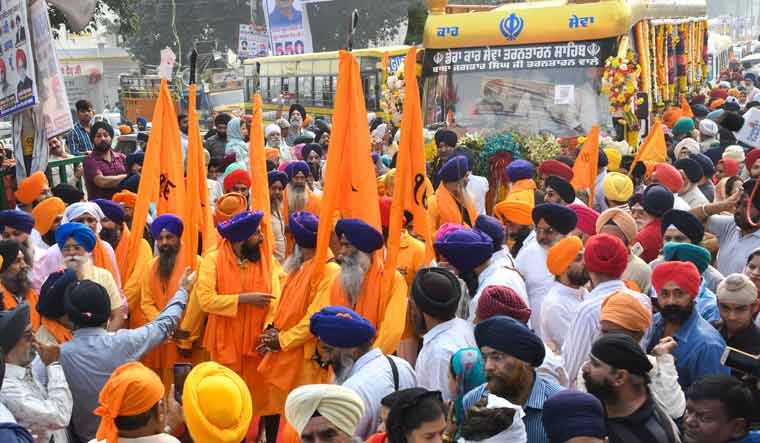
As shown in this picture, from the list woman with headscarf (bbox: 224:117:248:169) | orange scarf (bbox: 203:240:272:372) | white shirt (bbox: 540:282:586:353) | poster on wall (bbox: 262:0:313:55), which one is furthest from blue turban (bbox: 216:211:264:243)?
poster on wall (bbox: 262:0:313:55)

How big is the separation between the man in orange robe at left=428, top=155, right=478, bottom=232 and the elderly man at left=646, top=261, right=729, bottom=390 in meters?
3.09

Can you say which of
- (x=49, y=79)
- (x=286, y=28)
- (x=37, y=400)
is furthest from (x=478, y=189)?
(x=286, y=28)

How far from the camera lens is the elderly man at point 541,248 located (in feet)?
20.6

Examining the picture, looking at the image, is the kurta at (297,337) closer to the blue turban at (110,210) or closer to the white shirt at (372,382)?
the white shirt at (372,382)

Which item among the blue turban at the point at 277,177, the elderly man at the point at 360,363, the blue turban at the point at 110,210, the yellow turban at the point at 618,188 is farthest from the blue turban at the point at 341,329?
the yellow turban at the point at 618,188

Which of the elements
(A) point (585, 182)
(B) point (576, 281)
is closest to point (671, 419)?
(B) point (576, 281)

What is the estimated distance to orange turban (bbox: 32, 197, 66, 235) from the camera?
7453mm

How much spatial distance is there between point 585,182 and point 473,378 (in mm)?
5934

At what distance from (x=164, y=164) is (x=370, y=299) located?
255cm

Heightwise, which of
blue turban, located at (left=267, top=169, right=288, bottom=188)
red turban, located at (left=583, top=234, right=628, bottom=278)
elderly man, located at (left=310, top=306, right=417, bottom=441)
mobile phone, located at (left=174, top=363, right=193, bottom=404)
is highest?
blue turban, located at (left=267, top=169, right=288, bottom=188)

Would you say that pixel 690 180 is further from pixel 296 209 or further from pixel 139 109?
pixel 139 109

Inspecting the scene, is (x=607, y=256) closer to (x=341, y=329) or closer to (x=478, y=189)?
(x=341, y=329)

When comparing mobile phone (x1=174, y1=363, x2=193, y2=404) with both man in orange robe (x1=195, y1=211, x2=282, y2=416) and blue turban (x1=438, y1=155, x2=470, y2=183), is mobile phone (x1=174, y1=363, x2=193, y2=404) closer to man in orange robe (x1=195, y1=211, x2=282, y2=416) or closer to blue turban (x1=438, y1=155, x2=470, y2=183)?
man in orange robe (x1=195, y1=211, x2=282, y2=416)

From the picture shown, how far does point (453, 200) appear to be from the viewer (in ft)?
26.5
